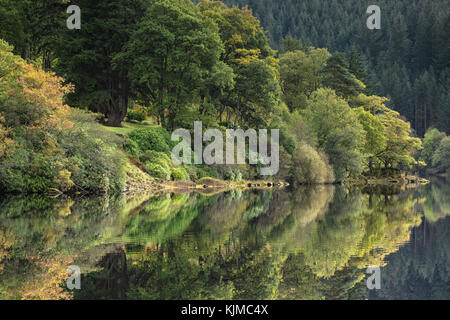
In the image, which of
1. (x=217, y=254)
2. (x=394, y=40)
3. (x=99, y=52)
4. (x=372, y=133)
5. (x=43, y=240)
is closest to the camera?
(x=217, y=254)

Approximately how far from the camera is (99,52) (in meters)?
40.7

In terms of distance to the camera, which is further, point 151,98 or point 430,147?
point 430,147

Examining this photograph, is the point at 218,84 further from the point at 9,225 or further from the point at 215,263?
the point at 215,263

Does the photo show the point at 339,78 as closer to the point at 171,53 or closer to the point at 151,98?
the point at 151,98

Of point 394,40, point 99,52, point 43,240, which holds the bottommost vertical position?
point 43,240

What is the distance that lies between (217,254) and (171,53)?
30.0 metres

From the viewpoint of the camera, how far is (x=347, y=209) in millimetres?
21641

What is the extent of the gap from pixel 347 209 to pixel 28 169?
14.2 meters

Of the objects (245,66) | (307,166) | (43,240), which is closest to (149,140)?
(245,66)

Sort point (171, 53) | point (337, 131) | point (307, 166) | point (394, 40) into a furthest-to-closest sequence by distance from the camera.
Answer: point (394, 40), point (337, 131), point (307, 166), point (171, 53)

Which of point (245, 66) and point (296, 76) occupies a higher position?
point (296, 76)

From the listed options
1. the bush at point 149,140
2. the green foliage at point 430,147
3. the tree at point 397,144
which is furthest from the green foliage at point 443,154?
the bush at point 149,140

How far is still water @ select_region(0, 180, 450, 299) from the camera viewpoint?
7.44m

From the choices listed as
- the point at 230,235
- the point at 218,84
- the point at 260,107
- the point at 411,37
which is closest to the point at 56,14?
the point at 218,84
